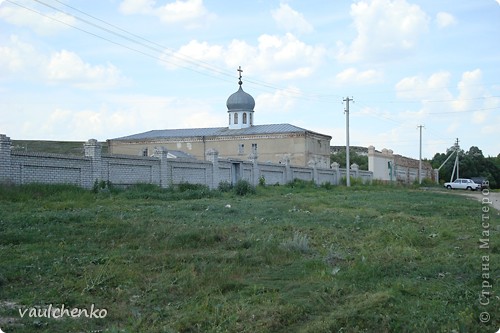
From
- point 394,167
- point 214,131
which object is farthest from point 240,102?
point 394,167

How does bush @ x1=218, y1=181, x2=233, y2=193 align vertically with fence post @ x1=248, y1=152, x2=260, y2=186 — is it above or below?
below

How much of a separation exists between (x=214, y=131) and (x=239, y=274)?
51.7 meters

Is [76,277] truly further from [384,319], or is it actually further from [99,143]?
[99,143]

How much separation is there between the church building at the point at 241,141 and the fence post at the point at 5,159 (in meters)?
32.4

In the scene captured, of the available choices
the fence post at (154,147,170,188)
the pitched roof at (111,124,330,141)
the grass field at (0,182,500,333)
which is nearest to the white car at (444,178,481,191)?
the pitched roof at (111,124,330,141)

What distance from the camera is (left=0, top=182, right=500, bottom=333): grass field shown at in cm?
647

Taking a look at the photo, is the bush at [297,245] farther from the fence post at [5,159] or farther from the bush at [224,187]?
the bush at [224,187]

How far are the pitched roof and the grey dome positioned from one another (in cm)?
218

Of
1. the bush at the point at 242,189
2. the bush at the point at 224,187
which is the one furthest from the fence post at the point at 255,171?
the bush at the point at 242,189

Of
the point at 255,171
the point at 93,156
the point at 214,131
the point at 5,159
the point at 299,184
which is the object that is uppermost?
the point at 214,131

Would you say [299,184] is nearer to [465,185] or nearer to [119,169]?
[119,169]

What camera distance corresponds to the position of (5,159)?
1864 cm

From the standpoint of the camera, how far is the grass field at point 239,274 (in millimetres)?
6473

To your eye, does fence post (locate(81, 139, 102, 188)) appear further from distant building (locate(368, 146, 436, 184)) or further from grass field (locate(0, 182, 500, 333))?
distant building (locate(368, 146, 436, 184))
